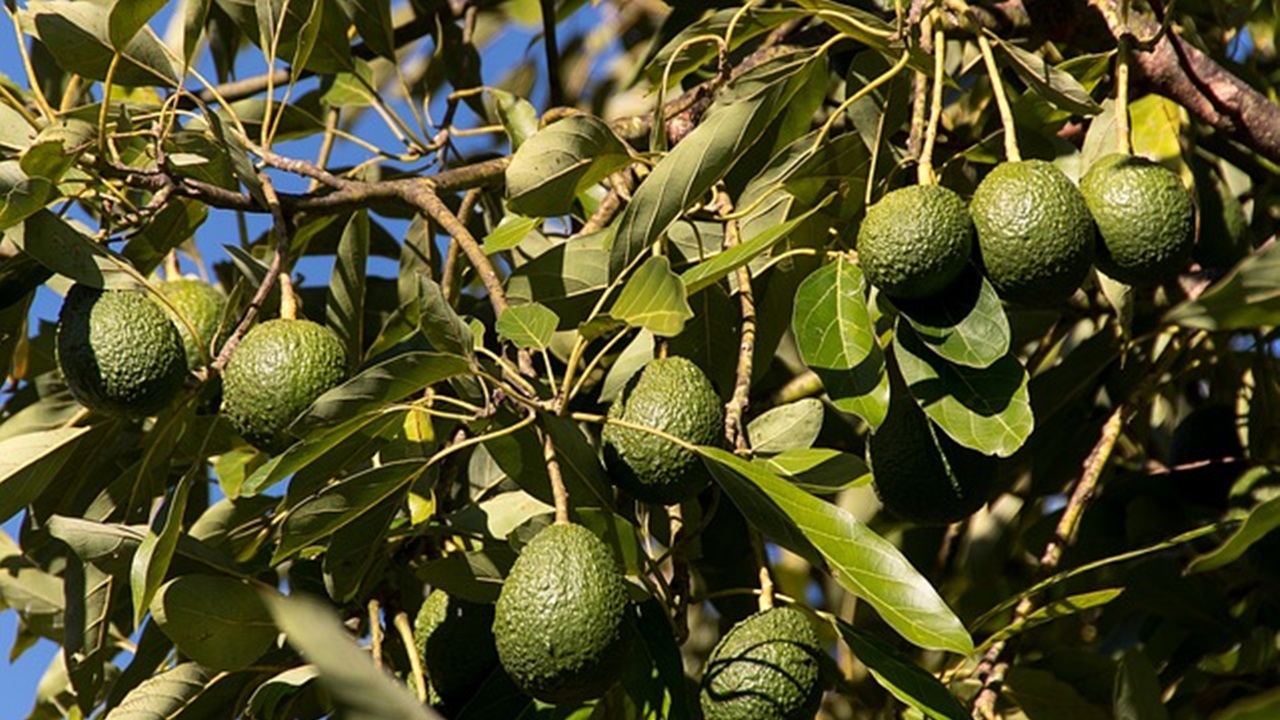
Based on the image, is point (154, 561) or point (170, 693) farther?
point (170, 693)

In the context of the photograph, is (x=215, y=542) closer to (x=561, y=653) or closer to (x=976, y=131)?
(x=561, y=653)

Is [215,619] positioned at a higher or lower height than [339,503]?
lower

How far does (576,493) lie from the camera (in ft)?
5.97

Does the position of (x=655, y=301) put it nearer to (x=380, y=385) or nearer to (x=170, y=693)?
(x=380, y=385)

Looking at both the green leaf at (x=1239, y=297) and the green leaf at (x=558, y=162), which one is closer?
the green leaf at (x=1239, y=297)

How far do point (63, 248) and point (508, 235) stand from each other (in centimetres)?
50

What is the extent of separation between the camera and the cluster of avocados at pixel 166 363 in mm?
1843

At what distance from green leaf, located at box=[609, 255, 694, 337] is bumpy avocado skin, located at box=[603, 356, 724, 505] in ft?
0.26

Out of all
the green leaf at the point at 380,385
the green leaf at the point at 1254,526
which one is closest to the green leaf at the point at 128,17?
the green leaf at the point at 380,385

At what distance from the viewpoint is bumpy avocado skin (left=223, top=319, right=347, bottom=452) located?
1.83 m

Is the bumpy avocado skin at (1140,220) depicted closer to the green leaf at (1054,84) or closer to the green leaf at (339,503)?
the green leaf at (1054,84)

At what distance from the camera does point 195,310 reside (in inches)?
85.3

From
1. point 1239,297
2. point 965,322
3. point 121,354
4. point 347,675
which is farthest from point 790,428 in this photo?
point 347,675

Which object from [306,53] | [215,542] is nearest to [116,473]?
[215,542]
